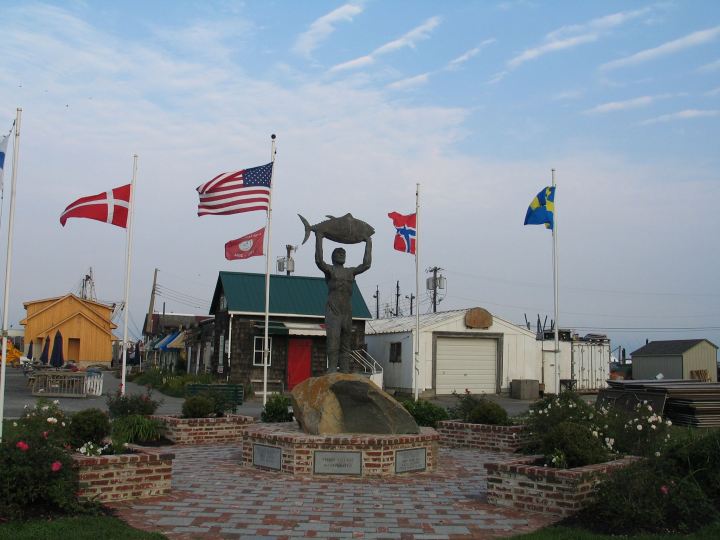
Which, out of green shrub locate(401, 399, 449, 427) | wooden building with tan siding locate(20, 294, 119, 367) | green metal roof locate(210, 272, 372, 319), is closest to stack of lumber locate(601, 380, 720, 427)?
green shrub locate(401, 399, 449, 427)

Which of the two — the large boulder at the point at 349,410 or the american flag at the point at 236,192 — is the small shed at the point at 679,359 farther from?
the large boulder at the point at 349,410

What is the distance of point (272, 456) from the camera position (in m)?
10.7

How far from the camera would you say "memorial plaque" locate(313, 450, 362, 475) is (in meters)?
10.2

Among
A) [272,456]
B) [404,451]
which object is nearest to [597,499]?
[404,451]

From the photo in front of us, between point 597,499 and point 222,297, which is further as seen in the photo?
point 222,297

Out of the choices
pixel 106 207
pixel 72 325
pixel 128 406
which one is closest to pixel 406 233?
pixel 106 207

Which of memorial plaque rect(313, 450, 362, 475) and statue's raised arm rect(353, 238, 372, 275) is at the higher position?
statue's raised arm rect(353, 238, 372, 275)

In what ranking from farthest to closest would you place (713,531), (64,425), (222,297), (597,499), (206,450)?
1. (222,297)
2. (206,450)
3. (64,425)
4. (597,499)
5. (713,531)

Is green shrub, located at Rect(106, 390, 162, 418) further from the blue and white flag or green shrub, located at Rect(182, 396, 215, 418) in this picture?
the blue and white flag

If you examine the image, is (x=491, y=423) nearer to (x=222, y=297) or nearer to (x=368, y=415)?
(x=368, y=415)

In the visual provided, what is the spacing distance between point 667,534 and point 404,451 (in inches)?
177

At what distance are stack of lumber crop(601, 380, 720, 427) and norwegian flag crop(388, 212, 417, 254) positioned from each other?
22.6 ft

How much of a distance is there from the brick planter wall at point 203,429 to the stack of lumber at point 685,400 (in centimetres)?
982

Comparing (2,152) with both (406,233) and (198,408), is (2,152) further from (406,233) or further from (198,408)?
(406,233)
